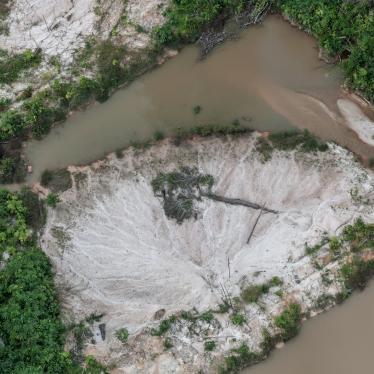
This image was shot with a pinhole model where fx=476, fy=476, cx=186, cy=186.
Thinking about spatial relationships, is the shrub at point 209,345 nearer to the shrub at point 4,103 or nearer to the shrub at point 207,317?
the shrub at point 207,317

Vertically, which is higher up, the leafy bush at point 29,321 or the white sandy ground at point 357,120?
the white sandy ground at point 357,120

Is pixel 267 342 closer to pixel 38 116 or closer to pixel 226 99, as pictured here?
pixel 226 99

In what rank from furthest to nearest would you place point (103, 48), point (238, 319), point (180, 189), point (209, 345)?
point (103, 48) → point (180, 189) → point (238, 319) → point (209, 345)

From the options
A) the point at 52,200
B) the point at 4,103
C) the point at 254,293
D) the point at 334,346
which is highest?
the point at 254,293

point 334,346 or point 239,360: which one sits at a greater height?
Answer: point 334,346

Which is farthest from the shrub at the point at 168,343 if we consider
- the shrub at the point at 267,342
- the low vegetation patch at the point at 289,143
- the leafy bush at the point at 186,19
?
the leafy bush at the point at 186,19

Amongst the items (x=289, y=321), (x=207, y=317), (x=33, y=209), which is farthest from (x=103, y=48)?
(x=289, y=321)

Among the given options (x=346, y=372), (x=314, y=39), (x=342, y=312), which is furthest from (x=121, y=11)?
(x=346, y=372)
